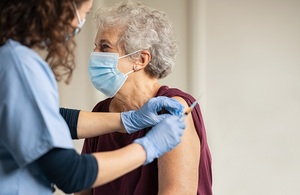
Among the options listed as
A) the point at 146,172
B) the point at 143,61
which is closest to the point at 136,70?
the point at 143,61

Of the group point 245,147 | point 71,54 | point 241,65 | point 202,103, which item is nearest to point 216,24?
point 241,65

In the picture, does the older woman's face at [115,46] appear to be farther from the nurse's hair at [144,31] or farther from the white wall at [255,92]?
the white wall at [255,92]

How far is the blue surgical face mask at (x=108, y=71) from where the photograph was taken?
1.60 metres

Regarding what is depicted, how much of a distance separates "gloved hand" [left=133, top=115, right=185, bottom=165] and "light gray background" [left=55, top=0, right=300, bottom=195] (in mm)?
1137

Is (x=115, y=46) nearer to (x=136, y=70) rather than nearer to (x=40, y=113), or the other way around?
(x=136, y=70)

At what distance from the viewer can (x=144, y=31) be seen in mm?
1593

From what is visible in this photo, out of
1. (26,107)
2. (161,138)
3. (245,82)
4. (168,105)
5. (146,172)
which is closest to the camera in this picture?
(26,107)

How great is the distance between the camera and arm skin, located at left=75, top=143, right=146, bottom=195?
3.21 feet

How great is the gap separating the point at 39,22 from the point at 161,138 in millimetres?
414

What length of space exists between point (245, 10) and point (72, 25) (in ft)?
4.63

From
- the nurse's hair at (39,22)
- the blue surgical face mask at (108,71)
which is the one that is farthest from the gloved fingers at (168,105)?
the nurse's hair at (39,22)

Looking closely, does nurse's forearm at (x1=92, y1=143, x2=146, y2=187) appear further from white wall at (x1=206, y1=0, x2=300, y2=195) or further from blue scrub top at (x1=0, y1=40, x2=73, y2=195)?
white wall at (x1=206, y1=0, x2=300, y2=195)

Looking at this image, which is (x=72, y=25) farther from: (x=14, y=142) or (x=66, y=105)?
(x=66, y=105)

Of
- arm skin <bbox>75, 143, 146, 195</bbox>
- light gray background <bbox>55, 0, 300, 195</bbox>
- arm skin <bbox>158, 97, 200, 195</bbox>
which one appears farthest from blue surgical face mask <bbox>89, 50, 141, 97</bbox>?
light gray background <bbox>55, 0, 300, 195</bbox>
